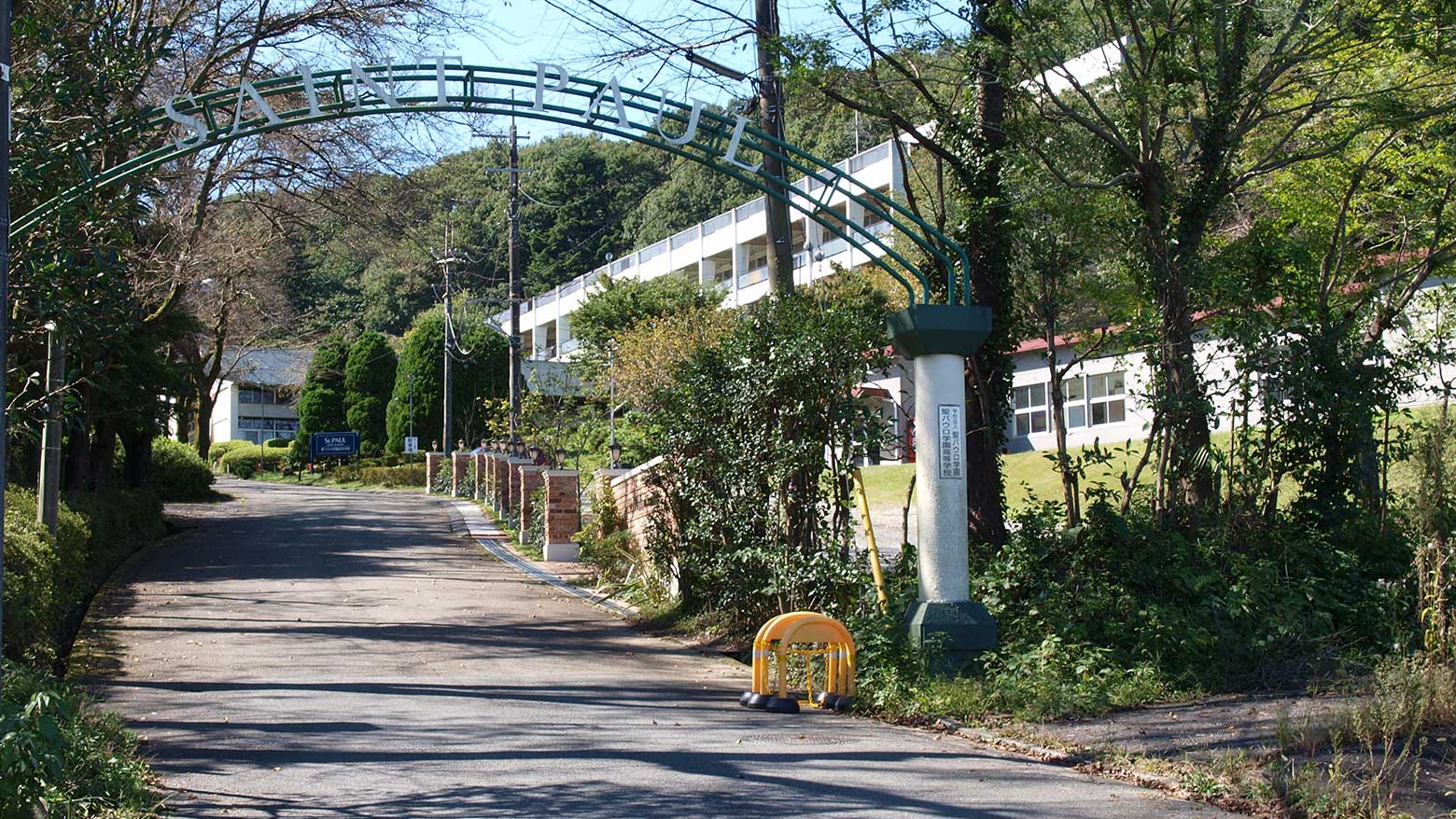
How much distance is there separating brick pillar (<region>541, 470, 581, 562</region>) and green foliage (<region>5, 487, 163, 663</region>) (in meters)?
6.47

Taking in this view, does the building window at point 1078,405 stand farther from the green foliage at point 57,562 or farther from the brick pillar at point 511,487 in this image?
the green foliage at point 57,562

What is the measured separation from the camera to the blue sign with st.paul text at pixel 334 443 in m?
57.9

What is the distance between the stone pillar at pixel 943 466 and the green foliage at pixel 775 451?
4.32ft

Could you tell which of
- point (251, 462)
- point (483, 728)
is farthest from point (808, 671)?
point (251, 462)

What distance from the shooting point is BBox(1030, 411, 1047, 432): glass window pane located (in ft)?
130

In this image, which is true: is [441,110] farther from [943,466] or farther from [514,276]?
[514,276]

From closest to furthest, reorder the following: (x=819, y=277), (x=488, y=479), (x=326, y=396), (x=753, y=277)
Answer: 1. (x=488, y=479)
2. (x=819, y=277)
3. (x=753, y=277)
4. (x=326, y=396)

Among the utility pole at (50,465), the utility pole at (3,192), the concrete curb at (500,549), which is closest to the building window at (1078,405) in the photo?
the concrete curb at (500,549)

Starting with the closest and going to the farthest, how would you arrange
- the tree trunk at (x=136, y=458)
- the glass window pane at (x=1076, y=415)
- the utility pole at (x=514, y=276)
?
the tree trunk at (x=136, y=458) < the utility pole at (x=514, y=276) < the glass window pane at (x=1076, y=415)

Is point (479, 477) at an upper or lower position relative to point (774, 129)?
lower

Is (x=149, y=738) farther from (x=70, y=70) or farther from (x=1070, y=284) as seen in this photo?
(x=1070, y=284)

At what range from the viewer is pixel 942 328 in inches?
394

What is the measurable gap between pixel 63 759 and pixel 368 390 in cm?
6016

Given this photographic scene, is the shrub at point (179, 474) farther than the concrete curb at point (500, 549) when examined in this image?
Yes
